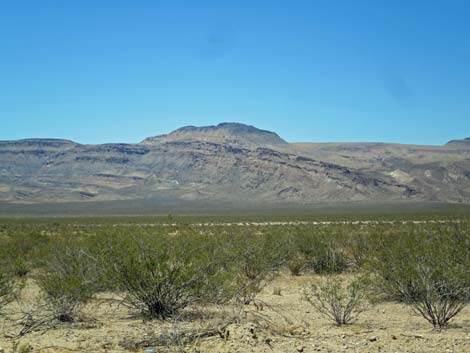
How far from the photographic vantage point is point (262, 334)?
929cm

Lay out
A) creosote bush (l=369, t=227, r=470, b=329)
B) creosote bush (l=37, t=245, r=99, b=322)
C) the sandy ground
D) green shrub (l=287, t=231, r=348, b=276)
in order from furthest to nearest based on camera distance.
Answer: green shrub (l=287, t=231, r=348, b=276), creosote bush (l=37, t=245, r=99, b=322), creosote bush (l=369, t=227, r=470, b=329), the sandy ground

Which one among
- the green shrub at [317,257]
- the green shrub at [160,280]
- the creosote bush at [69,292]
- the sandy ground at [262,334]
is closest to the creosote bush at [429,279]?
the sandy ground at [262,334]

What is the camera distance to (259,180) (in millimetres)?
179875

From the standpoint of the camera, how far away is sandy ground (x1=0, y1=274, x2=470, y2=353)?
879 centimetres

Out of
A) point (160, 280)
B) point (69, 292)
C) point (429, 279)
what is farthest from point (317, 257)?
point (69, 292)

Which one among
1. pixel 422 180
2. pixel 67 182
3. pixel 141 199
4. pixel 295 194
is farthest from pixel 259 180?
pixel 67 182

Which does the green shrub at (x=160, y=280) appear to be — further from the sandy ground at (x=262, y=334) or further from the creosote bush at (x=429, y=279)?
the creosote bush at (x=429, y=279)

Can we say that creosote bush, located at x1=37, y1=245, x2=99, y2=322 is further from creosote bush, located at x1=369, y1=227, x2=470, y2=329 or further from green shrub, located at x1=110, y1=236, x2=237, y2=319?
creosote bush, located at x1=369, y1=227, x2=470, y2=329

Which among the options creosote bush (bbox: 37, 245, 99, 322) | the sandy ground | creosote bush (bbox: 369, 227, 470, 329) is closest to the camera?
the sandy ground

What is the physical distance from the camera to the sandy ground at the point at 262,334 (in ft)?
28.8

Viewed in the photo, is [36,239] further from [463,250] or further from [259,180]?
[259,180]

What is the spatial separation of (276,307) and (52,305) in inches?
225

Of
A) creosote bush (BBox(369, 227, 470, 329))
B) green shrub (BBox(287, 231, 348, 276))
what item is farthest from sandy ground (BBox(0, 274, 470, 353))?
green shrub (BBox(287, 231, 348, 276))

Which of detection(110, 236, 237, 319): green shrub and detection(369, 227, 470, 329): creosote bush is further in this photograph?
detection(110, 236, 237, 319): green shrub
